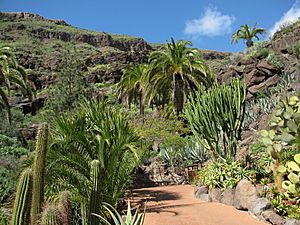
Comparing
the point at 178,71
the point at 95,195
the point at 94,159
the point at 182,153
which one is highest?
the point at 178,71

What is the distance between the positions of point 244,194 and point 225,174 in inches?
52.4

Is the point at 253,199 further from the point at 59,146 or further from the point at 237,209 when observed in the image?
the point at 59,146

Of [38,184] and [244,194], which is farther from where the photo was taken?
[244,194]

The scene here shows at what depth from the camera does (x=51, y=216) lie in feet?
13.6

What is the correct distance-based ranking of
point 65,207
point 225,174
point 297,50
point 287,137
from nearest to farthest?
1. point 287,137
2. point 65,207
3. point 225,174
4. point 297,50

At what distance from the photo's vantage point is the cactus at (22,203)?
410cm

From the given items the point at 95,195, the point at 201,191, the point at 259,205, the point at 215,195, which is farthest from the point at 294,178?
the point at 201,191

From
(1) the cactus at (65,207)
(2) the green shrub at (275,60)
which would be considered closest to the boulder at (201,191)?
(1) the cactus at (65,207)

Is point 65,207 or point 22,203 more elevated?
point 22,203

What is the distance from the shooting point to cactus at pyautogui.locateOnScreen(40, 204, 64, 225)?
4.11 metres

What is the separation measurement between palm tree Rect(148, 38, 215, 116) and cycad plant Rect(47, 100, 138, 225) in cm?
1198

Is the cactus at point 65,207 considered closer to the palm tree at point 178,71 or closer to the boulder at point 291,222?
the boulder at point 291,222

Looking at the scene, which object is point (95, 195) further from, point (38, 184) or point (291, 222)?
point (291, 222)

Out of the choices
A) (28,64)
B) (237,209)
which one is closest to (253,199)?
(237,209)
